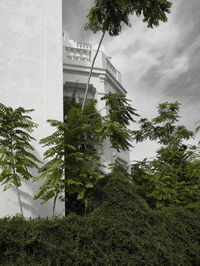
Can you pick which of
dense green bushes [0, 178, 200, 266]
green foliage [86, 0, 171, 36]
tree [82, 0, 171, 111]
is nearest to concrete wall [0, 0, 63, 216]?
tree [82, 0, 171, 111]

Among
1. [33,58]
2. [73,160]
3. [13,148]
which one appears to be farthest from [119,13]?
[13,148]

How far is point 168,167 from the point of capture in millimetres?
11977

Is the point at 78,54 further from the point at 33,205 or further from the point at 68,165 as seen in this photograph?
the point at 33,205

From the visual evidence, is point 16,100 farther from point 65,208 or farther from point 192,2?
point 192,2

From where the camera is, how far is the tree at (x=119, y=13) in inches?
392

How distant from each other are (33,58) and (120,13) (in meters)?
3.81

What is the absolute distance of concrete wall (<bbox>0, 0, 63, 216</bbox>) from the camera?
9.46 m

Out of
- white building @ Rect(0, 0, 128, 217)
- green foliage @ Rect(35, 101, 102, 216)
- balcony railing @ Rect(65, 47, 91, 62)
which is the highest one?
balcony railing @ Rect(65, 47, 91, 62)

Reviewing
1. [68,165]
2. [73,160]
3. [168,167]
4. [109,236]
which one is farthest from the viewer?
[168,167]

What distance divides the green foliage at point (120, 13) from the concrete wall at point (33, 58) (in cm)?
170

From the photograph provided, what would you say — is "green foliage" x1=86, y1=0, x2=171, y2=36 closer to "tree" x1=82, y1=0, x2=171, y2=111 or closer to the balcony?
"tree" x1=82, y1=0, x2=171, y2=111

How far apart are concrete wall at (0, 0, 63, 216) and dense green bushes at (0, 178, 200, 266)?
2.76m

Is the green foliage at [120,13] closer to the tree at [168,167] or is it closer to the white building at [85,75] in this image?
the white building at [85,75]

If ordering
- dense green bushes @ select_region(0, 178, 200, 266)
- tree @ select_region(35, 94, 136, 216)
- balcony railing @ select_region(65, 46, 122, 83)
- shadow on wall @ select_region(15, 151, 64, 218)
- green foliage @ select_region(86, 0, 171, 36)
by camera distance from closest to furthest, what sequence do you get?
dense green bushes @ select_region(0, 178, 200, 266) → tree @ select_region(35, 94, 136, 216) → shadow on wall @ select_region(15, 151, 64, 218) → green foliage @ select_region(86, 0, 171, 36) → balcony railing @ select_region(65, 46, 122, 83)
